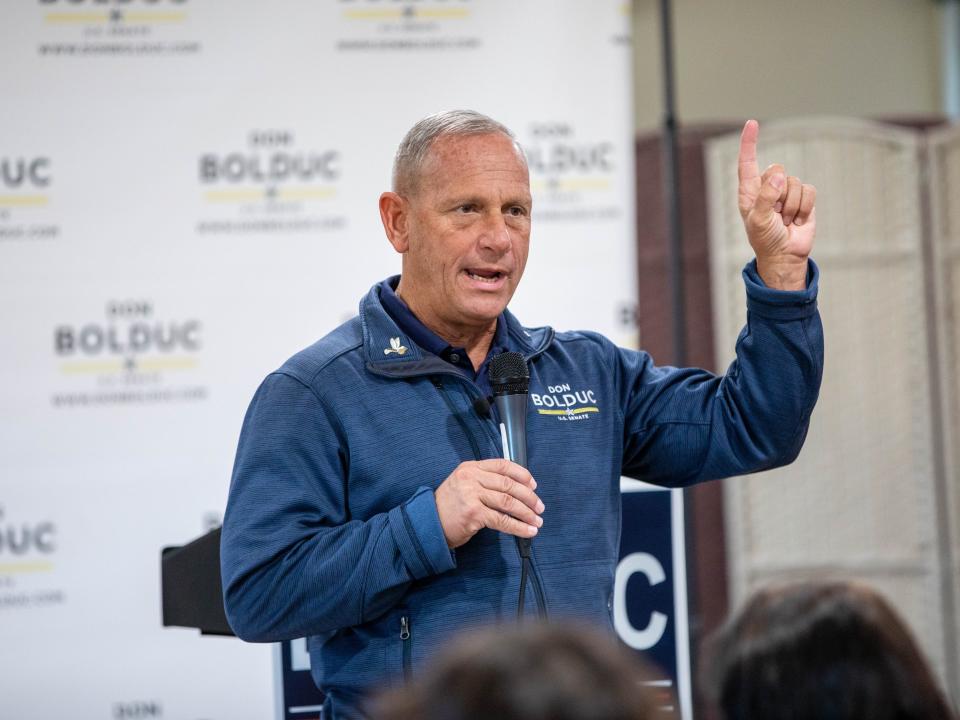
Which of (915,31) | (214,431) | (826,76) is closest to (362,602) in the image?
(214,431)

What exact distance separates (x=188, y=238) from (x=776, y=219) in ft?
7.63

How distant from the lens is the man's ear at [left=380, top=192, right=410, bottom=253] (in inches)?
74.5

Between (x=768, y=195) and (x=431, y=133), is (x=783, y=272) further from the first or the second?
(x=431, y=133)

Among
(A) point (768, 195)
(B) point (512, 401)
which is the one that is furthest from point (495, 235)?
(A) point (768, 195)

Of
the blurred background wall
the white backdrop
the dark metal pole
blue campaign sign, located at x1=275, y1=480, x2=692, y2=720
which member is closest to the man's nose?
blue campaign sign, located at x1=275, y1=480, x2=692, y2=720

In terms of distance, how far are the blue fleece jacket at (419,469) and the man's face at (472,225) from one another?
0.10 m

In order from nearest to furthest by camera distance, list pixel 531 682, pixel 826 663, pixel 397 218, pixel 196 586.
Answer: pixel 531 682
pixel 826 663
pixel 397 218
pixel 196 586

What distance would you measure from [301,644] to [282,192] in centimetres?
172

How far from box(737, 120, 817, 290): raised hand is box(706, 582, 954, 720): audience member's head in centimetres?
84

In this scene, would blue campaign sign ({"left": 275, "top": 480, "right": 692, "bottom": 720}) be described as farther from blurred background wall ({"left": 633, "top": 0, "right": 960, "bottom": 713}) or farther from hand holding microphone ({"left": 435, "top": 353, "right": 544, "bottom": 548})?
blurred background wall ({"left": 633, "top": 0, "right": 960, "bottom": 713})

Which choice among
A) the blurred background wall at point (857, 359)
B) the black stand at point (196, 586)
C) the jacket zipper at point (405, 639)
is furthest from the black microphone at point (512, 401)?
the blurred background wall at point (857, 359)

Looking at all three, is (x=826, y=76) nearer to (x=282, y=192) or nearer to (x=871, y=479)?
(x=871, y=479)

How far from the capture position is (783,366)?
1730 millimetres

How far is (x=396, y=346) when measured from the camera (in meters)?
1.76
